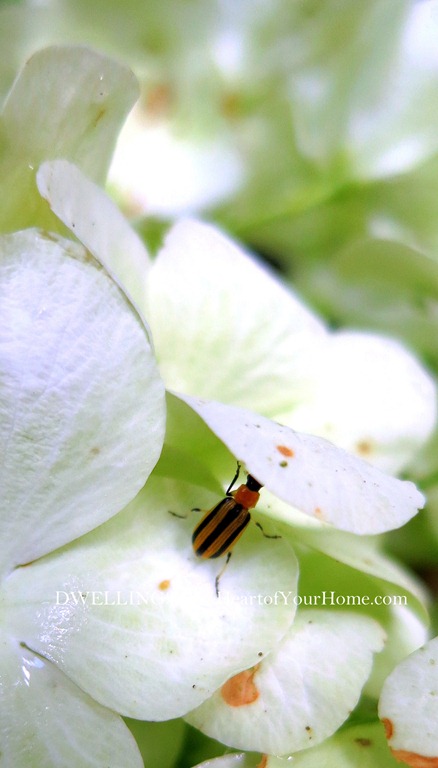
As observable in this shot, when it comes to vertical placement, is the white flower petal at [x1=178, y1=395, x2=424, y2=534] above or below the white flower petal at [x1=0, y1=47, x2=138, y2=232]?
below

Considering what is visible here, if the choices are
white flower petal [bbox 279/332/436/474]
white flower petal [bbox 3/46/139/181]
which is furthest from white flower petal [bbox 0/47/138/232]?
white flower petal [bbox 279/332/436/474]

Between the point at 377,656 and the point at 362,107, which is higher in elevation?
the point at 362,107

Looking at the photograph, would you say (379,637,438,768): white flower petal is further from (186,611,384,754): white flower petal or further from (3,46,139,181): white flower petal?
(3,46,139,181): white flower petal

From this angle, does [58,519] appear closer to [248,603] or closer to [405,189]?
[248,603]

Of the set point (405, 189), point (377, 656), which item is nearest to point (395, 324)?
point (405, 189)

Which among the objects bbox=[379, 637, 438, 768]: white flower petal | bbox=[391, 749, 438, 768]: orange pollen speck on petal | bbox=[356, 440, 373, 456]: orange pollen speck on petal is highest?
bbox=[356, 440, 373, 456]: orange pollen speck on petal
